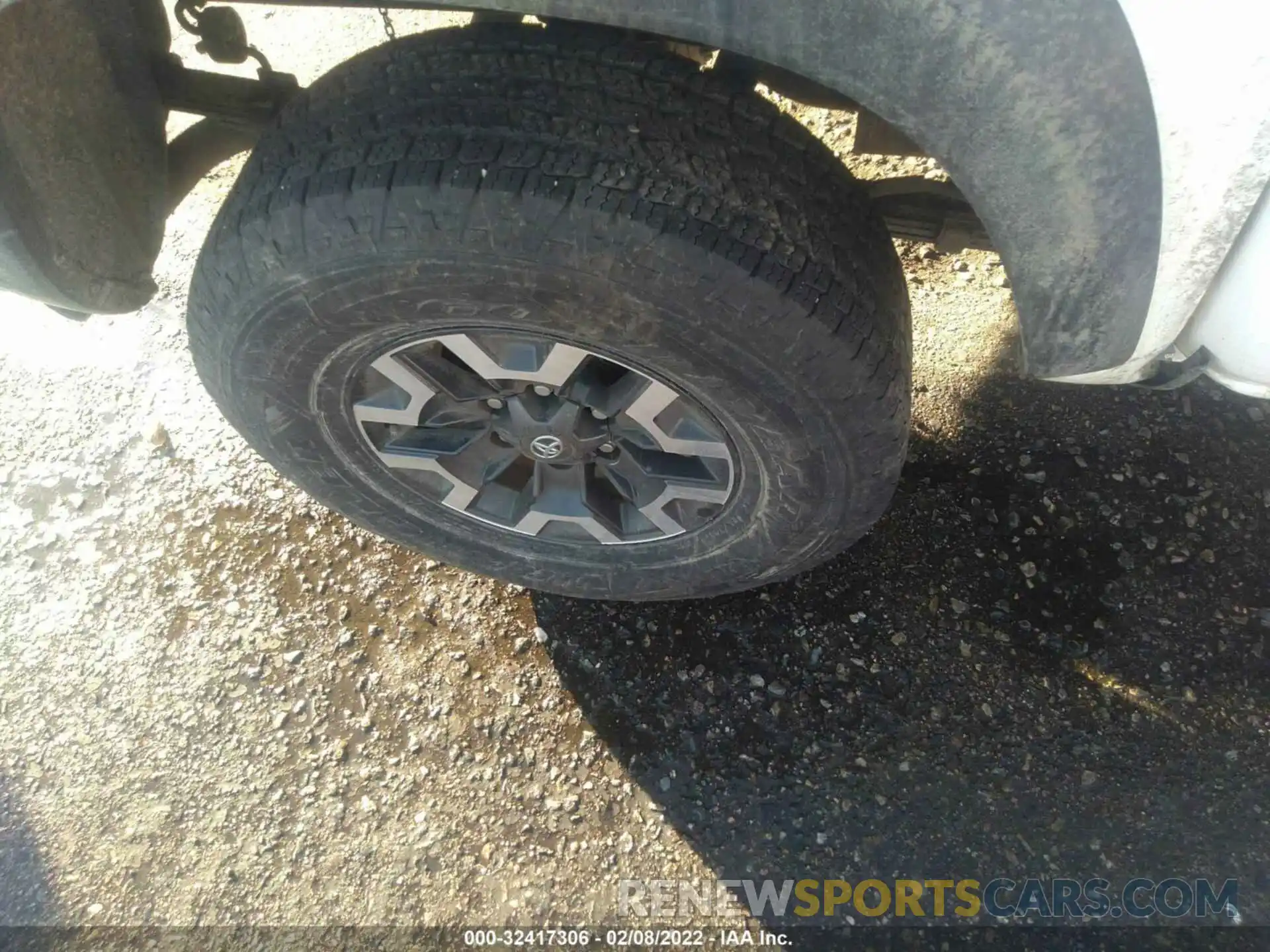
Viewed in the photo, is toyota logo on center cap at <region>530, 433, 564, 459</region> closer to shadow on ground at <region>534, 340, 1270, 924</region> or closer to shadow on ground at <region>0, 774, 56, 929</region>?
shadow on ground at <region>534, 340, 1270, 924</region>

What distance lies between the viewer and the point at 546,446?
1.75 meters

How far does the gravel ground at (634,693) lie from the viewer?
191 centimetres

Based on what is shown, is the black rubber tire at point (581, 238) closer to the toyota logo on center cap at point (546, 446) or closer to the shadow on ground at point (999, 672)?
the toyota logo on center cap at point (546, 446)

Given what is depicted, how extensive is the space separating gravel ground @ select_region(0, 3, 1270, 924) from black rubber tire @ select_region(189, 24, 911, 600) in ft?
2.33

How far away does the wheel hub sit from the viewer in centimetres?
157

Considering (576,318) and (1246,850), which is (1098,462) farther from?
(576,318)

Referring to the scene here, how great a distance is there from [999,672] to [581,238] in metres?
1.44

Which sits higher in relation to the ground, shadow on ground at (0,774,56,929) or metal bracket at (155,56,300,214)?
metal bracket at (155,56,300,214)

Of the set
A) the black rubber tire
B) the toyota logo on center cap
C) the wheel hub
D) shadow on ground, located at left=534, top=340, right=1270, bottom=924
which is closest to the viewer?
the black rubber tire

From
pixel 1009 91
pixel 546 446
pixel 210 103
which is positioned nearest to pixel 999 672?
pixel 546 446

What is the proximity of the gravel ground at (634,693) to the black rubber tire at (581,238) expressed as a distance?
71cm

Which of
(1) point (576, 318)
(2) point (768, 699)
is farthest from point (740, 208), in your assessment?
(2) point (768, 699)

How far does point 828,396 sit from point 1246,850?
139 cm

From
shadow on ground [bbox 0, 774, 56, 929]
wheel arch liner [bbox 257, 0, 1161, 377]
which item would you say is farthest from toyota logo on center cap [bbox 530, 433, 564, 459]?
shadow on ground [bbox 0, 774, 56, 929]
